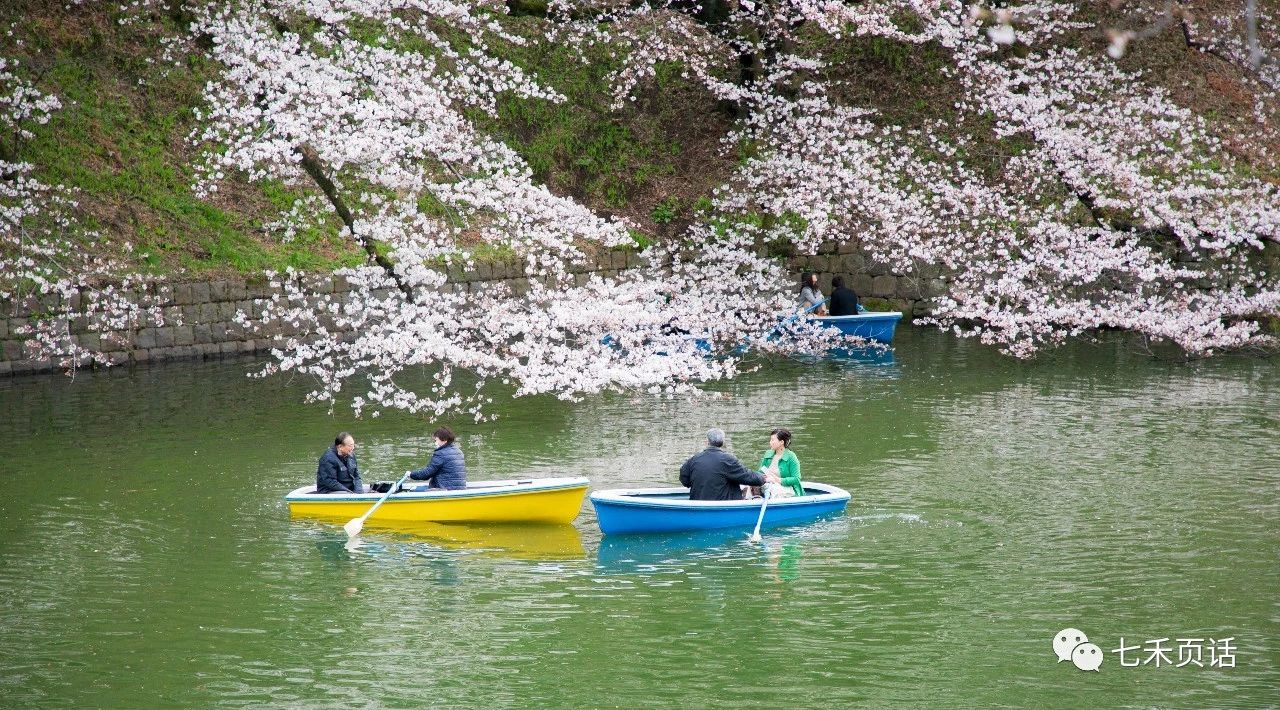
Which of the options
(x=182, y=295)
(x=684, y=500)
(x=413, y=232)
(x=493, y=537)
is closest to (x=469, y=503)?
(x=493, y=537)

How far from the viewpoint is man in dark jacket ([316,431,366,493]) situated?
13.9 m

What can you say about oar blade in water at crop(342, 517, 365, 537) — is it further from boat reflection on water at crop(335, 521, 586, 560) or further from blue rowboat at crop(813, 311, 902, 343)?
blue rowboat at crop(813, 311, 902, 343)

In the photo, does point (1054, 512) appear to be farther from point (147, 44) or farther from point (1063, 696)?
point (147, 44)

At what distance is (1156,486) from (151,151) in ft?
62.5

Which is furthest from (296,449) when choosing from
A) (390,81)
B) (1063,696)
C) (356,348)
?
(1063,696)

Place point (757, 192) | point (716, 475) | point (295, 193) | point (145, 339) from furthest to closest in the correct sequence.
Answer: point (757, 192) < point (295, 193) < point (145, 339) < point (716, 475)

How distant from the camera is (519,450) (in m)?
17.0

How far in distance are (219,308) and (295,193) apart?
12.1 feet

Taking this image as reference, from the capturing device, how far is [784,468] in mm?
14023

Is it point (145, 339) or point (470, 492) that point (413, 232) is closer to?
point (145, 339)

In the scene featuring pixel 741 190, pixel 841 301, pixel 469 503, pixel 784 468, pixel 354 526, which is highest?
pixel 741 190

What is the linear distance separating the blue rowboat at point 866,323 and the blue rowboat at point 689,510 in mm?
10876

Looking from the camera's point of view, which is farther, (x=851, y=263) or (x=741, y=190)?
(x=741, y=190)

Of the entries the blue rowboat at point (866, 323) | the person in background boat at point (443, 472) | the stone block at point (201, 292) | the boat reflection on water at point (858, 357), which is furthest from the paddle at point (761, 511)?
the stone block at point (201, 292)
